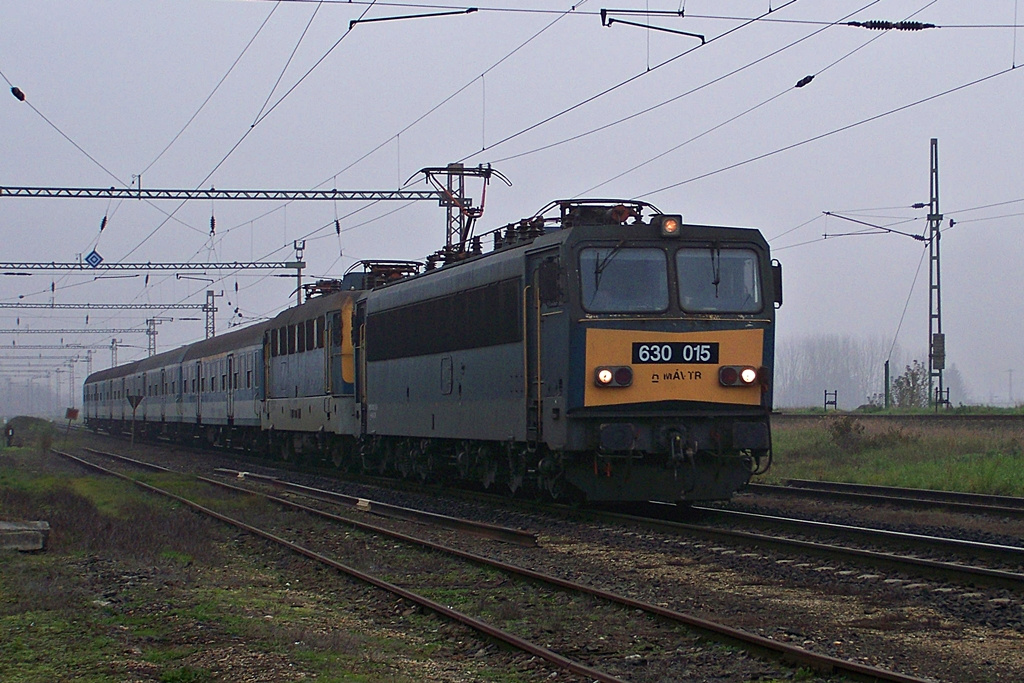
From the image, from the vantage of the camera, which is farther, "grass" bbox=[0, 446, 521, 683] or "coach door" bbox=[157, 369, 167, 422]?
"coach door" bbox=[157, 369, 167, 422]

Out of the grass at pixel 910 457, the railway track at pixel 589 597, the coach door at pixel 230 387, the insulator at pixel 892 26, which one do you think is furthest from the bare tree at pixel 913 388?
the railway track at pixel 589 597

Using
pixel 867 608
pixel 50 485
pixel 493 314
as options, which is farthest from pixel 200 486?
pixel 867 608

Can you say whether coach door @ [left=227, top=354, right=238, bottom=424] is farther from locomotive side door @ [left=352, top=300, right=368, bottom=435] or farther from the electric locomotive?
the electric locomotive

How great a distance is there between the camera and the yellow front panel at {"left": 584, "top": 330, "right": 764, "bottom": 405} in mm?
14359

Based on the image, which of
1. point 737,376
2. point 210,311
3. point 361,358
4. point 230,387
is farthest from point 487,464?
point 210,311

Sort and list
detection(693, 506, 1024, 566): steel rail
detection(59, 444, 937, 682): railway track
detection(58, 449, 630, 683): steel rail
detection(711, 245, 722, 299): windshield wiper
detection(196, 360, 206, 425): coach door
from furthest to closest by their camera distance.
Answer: detection(196, 360, 206, 425): coach door < detection(711, 245, 722, 299): windshield wiper < detection(693, 506, 1024, 566): steel rail < detection(58, 449, 630, 683): steel rail < detection(59, 444, 937, 682): railway track

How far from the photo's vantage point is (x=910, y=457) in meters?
24.4

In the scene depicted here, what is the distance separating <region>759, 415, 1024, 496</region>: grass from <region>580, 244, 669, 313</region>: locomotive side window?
7281 millimetres

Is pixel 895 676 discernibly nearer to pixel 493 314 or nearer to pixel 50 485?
pixel 493 314

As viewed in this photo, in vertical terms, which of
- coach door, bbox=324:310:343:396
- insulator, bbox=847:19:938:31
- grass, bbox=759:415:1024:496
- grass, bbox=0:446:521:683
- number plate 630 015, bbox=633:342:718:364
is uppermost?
insulator, bbox=847:19:938:31

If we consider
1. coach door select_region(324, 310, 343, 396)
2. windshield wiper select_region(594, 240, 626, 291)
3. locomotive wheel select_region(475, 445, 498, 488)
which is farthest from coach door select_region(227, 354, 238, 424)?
windshield wiper select_region(594, 240, 626, 291)

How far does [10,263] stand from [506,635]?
46.8 metres

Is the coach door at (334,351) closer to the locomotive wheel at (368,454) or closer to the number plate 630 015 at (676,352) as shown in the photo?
the locomotive wheel at (368,454)

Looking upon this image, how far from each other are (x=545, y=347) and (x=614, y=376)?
1.12 metres
